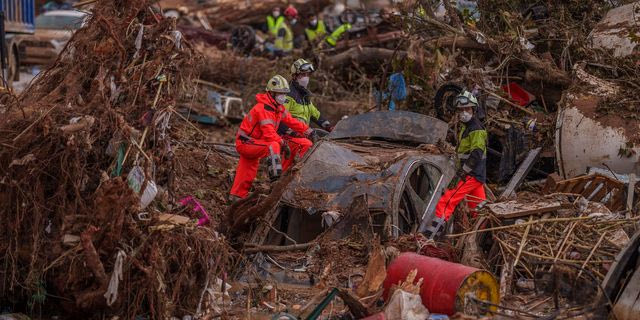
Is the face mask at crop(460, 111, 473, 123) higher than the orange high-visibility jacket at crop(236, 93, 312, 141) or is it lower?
higher

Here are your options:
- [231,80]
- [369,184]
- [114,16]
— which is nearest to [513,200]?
[369,184]

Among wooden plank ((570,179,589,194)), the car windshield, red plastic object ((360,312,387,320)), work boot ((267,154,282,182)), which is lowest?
the car windshield

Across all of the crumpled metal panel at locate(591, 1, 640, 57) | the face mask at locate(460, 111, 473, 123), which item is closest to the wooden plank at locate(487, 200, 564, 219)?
the face mask at locate(460, 111, 473, 123)

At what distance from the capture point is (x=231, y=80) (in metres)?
19.6

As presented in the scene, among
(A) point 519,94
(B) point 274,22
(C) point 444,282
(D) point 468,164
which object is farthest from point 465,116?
(B) point 274,22

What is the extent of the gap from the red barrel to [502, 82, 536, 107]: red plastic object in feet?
18.9

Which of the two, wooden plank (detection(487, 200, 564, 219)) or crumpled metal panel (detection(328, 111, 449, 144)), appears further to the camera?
crumpled metal panel (detection(328, 111, 449, 144))

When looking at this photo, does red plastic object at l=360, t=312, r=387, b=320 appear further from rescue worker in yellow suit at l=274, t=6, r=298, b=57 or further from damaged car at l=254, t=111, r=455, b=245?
rescue worker in yellow suit at l=274, t=6, r=298, b=57

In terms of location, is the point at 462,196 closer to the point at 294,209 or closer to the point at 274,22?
the point at 294,209

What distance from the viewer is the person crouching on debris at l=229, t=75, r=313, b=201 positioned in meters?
10.2

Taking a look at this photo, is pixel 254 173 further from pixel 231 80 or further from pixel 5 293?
pixel 231 80

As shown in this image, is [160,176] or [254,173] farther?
[254,173]

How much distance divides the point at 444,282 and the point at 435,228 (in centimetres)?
184

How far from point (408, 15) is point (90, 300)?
7.96 metres
